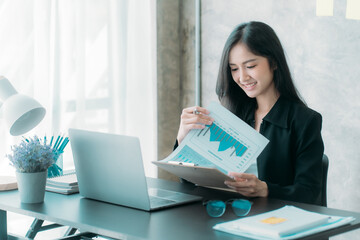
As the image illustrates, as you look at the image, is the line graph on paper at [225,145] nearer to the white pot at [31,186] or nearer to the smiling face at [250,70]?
the smiling face at [250,70]

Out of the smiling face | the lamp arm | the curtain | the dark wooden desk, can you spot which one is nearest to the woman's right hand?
the dark wooden desk

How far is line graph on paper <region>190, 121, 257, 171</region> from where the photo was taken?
6.07ft

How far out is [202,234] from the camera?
4.38 ft

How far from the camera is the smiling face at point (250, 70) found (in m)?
2.19

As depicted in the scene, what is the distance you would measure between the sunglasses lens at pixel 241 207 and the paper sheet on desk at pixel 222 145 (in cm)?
32

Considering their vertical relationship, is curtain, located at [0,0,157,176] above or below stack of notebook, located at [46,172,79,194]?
above

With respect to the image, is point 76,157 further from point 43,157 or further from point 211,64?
point 211,64

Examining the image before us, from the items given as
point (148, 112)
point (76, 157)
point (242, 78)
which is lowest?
point (148, 112)

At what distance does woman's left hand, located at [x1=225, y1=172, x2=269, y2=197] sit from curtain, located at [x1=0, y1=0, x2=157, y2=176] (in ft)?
5.06

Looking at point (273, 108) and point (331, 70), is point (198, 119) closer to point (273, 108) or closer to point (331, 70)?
point (273, 108)

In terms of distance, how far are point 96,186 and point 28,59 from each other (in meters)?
1.44

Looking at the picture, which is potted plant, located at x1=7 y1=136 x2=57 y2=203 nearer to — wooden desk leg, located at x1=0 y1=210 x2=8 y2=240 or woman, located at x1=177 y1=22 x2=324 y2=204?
wooden desk leg, located at x1=0 y1=210 x2=8 y2=240

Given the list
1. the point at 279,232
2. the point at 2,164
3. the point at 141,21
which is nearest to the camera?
the point at 279,232

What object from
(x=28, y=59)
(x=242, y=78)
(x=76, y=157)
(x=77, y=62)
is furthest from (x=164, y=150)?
(x=76, y=157)
